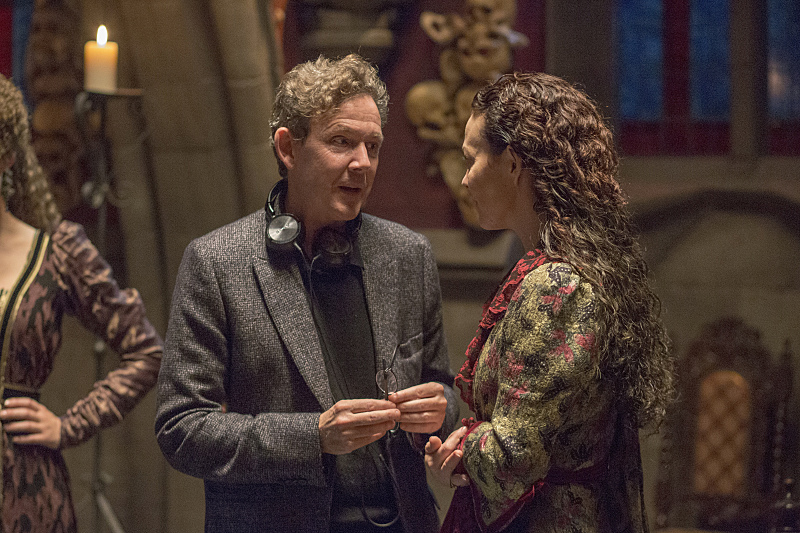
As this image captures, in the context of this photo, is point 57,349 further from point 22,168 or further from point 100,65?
point 100,65

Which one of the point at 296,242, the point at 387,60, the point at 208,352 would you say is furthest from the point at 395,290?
the point at 387,60

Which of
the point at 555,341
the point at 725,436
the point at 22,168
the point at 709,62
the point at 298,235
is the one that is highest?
the point at 709,62

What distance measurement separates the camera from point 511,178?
5.76 ft

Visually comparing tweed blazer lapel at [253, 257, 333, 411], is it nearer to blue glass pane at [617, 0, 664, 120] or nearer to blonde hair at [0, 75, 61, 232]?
blonde hair at [0, 75, 61, 232]

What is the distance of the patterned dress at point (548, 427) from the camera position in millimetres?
1605

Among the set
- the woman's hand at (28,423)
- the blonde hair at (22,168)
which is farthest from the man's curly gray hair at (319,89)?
the woman's hand at (28,423)

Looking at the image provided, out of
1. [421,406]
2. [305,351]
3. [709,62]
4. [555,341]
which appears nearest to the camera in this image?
[555,341]

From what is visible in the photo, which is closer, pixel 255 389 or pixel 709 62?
pixel 255 389

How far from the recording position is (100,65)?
314 cm

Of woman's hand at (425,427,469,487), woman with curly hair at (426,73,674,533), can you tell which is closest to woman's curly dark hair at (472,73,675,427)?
woman with curly hair at (426,73,674,533)

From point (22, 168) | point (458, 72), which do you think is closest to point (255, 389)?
point (22, 168)

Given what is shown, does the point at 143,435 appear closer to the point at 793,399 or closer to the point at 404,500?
the point at 404,500

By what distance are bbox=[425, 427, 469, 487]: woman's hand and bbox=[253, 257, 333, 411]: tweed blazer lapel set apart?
291 millimetres

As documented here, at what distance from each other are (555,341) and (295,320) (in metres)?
0.66
